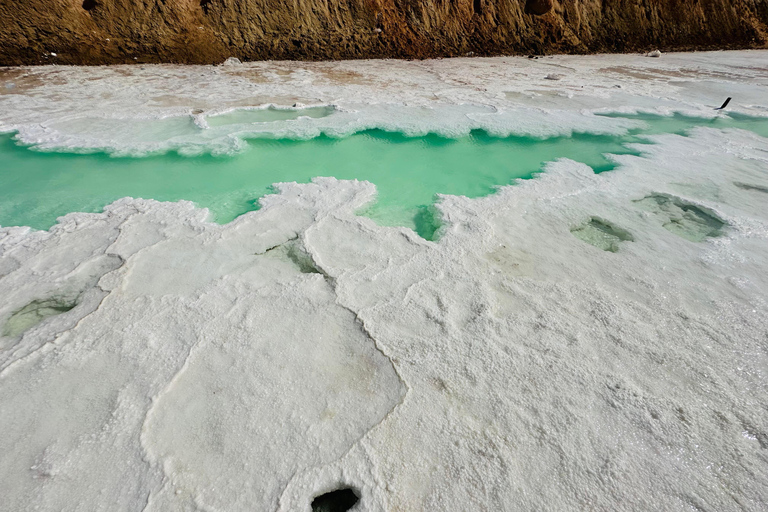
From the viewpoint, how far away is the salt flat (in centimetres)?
147

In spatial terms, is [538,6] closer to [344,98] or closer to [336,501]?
[344,98]

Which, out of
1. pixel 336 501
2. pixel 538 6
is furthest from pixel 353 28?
pixel 336 501

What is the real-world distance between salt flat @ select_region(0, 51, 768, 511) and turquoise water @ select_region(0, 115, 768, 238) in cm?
32

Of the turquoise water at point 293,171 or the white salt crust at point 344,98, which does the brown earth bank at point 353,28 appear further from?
the turquoise water at point 293,171

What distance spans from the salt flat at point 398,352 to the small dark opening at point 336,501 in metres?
0.08

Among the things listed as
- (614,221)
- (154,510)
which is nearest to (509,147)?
(614,221)

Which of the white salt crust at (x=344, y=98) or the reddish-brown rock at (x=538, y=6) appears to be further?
the reddish-brown rock at (x=538, y=6)

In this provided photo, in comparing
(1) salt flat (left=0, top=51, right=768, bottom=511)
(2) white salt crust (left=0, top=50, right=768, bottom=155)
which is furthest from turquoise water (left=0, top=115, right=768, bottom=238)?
(1) salt flat (left=0, top=51, right=768, bottom=511)

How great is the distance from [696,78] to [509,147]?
597 centimetres

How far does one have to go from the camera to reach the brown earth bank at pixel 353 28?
742cm

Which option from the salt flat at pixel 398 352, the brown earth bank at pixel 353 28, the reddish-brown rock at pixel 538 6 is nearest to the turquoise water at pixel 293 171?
the salt flat at pixel 398 352

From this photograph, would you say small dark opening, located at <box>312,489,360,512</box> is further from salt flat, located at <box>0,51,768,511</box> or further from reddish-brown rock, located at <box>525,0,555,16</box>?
reddish-brown rock, located at <box>525,0,555,16</box>

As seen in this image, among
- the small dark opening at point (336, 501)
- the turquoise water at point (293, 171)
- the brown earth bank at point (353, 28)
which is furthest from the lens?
the brown earth bank at point (353, 28)

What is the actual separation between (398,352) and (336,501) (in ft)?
2.24
